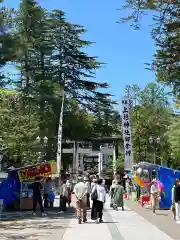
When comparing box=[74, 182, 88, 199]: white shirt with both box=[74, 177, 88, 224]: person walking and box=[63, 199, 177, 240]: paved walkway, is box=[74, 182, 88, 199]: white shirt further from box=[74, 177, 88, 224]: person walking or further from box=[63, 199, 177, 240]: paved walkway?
box=[63, 199, 177, 240]: paved walkway

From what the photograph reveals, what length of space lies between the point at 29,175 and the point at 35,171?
39cm

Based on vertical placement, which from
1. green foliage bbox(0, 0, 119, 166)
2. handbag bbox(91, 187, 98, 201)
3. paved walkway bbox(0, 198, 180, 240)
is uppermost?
green foliage bbox(0, 0, 119, 166)

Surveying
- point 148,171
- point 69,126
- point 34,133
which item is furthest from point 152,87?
point 148,171

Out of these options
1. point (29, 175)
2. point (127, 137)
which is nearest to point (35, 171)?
point (29, 175)

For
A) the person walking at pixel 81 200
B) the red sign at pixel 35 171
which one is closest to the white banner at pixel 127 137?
the red sign at pixel 35 171

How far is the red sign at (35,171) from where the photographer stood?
2006cm

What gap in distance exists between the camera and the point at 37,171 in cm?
2017

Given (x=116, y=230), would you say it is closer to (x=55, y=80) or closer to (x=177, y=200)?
(x=177, y=200)

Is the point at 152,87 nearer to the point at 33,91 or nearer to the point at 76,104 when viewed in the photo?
the point at 76,104

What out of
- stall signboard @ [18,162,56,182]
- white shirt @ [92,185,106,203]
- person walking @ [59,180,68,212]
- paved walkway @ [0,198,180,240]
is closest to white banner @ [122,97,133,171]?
person walking @ [59,180,68,212]

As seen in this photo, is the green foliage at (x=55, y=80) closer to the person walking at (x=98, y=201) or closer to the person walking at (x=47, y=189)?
the person walking at (x=47, y=189)

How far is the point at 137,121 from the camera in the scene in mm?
48281

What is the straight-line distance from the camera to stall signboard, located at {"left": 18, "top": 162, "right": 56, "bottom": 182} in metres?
20.1

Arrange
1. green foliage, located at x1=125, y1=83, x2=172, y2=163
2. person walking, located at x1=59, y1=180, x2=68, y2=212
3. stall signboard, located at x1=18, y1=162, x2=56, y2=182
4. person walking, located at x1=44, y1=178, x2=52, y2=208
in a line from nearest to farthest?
stall signboard, located at x1=18, y1=162, x2=56, y2=182 → person walking, located at x1=59, y1=180, x2=68, y2=212 → person walking, located at x1=44, y1=178, x2=52, y2=208 → green foliage, located at x1=125, y1=83, x2=172, y2=163
